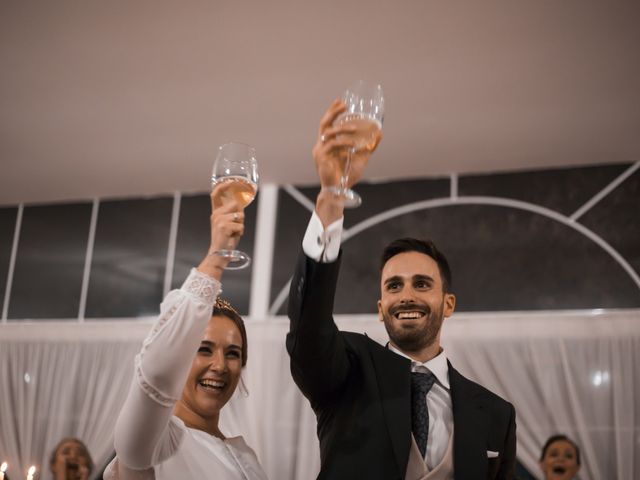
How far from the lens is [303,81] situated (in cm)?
496

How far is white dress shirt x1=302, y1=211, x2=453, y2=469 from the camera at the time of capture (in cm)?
199

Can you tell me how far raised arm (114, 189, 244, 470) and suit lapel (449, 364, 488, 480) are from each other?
29.9 inches

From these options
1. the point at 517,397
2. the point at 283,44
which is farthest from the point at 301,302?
the point at 517,397

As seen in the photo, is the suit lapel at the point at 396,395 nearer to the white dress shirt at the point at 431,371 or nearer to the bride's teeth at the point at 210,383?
the white dress shirt at the point at 431,371

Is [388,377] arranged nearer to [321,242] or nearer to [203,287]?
[321,242]

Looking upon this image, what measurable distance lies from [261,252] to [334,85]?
1.84 meters

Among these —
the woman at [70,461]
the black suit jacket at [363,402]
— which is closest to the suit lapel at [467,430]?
the black suit jacket at [363,402]

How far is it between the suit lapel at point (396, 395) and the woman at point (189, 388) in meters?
0.45

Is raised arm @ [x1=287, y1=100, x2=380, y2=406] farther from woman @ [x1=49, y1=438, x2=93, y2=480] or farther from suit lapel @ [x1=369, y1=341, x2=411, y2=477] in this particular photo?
woman @ [x1=49, y1=438, x2=93, y2=480]

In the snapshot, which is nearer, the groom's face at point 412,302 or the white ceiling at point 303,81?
the groom's face at point 412,302

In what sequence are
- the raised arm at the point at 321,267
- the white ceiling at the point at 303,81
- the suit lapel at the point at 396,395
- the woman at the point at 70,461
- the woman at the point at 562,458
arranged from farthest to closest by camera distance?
the woman at the point at 70,461 → the woman at the point at 562,458 → the white ceiling at the point at 303,81 → the suit lapel at the point at 396,395 → the raised arm at the point at 321,267

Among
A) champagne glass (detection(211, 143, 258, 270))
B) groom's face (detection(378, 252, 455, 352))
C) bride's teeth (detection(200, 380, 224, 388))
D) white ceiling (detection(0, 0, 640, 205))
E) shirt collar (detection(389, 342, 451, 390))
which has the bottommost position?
bride's teeth (detection(200, 380, 224, 388))

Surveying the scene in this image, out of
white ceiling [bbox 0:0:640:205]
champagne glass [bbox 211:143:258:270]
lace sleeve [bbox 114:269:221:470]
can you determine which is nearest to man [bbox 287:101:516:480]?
champagne glass [bbox 211:143:258:270]

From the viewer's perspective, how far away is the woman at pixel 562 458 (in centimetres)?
518
